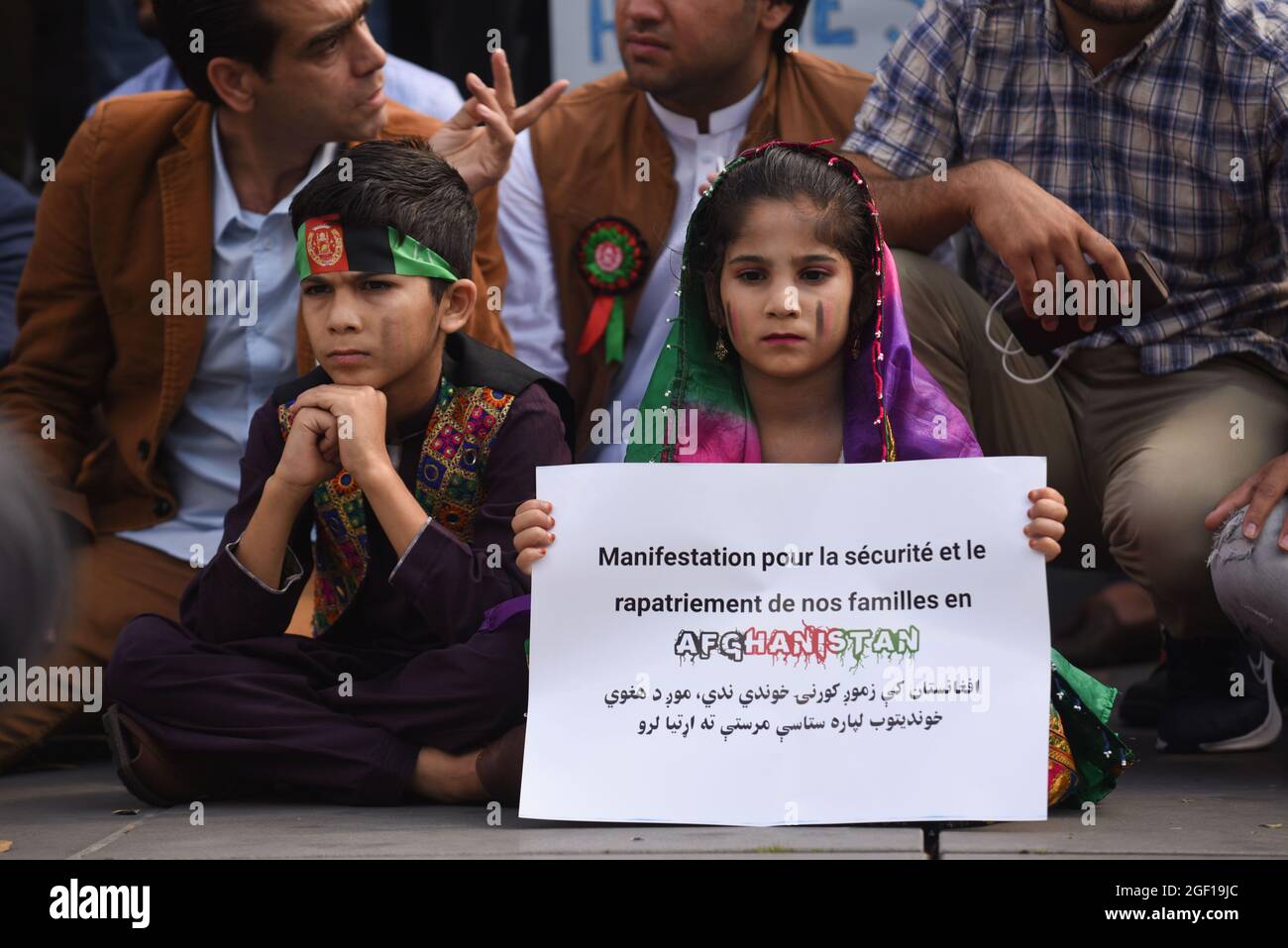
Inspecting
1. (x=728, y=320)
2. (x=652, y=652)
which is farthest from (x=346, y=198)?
(x=652, y=652)

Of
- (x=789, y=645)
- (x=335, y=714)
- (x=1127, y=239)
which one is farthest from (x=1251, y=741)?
(x=335, y=714)

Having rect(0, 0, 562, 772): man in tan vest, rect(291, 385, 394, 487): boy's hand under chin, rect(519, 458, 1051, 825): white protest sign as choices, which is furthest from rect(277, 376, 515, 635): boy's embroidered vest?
rect(0, 0, 562, 772): man in tan vest

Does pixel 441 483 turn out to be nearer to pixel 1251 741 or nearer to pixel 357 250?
pixel 357 250

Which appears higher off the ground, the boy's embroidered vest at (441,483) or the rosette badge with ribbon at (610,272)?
the rosette badge with ribbon at (610,272)

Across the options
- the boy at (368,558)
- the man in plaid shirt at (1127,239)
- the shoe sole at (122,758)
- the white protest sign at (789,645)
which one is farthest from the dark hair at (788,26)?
the shoe sole at (122,758)

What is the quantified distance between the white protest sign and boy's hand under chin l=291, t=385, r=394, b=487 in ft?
1.12

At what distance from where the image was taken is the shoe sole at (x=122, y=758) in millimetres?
2912

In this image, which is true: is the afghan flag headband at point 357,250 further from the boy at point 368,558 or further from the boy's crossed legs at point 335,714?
the boy's crossed legs at point 335,714

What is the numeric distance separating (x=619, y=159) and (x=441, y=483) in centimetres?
147

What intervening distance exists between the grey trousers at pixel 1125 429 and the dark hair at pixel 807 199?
594 millimetres

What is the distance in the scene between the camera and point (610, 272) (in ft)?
13.8

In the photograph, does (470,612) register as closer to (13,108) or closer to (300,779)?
(300,779)

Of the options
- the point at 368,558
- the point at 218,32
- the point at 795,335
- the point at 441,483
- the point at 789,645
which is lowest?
the point at 789,645

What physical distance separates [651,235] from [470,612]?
1.57 meters
